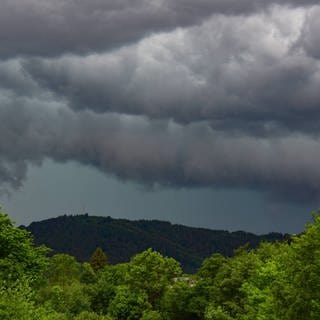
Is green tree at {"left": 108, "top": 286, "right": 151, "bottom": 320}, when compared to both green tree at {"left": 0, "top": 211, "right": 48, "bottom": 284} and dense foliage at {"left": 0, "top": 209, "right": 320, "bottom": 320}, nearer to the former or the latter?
dense foliage at {"left": 0, "top": 209, "right": 320, "bottom": 320}

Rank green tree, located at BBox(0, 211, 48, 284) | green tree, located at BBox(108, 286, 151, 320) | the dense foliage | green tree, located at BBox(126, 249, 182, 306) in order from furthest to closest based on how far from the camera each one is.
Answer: green tree, located at BBox(126, 249, 182, 306) < green tree, located at BBox(108, 286, 151, 320) < green tree, located at BBox(0, 211, 48, 284) < the dense foliage

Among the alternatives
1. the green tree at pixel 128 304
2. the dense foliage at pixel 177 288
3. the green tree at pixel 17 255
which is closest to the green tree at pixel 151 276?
the dense foliage at pixel 177 288

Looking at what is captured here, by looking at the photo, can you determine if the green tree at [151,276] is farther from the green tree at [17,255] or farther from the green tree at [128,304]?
the green tree at [17,255]

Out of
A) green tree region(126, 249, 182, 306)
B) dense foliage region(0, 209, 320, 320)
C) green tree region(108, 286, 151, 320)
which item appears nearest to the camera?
dense foliage region(0, 209, 320, 320)

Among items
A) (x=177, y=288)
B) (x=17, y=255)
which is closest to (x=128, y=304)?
(x=177, y=288)

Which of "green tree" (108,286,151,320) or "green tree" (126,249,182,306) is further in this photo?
"green tree" (126,249,182,306)

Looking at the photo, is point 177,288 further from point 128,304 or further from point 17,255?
point 17,255

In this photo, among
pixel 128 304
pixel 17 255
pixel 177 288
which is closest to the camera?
pixel 17 255

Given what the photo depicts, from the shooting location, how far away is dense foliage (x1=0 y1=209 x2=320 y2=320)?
71812 millimetres

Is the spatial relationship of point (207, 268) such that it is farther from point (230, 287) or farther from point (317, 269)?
point (317, 269)

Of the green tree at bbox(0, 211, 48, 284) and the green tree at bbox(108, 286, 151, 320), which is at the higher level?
the green tree at bbox(0, 211, 48, 284)

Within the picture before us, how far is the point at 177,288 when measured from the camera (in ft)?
438

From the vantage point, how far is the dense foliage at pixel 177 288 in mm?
71812

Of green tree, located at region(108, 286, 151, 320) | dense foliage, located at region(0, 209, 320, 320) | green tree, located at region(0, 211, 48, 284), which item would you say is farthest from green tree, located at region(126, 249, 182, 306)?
green tree, located at region(0, 211, 48, 284)
